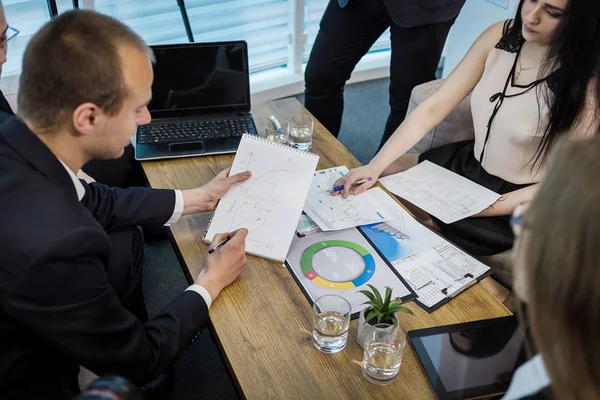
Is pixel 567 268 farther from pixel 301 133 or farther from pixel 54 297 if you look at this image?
pixel 301 133

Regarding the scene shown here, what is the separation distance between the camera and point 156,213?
1460 mm

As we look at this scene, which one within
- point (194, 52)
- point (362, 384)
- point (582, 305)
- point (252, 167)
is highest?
point (582, 305)

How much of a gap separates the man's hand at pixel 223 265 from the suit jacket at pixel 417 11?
46.6 inches

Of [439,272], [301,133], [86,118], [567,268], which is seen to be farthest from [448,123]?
[567,268]

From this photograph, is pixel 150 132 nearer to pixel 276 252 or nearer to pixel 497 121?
pixel 276 252

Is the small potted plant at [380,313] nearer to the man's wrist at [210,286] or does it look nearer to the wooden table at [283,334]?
the wooden table at [283,334]

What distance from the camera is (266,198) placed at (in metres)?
1.44

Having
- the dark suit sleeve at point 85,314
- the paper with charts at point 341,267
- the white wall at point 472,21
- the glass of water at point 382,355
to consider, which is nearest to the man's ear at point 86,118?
the dark suit sleeve at point 85,314

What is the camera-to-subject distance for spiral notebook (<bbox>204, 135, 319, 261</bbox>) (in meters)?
1.37

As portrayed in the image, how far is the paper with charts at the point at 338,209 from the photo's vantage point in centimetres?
144

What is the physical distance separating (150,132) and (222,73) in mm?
285

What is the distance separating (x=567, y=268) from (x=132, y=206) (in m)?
1.11

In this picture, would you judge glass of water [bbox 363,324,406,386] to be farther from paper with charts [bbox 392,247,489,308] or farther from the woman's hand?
the woman's hand

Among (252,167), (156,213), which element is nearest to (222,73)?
(252,167)
